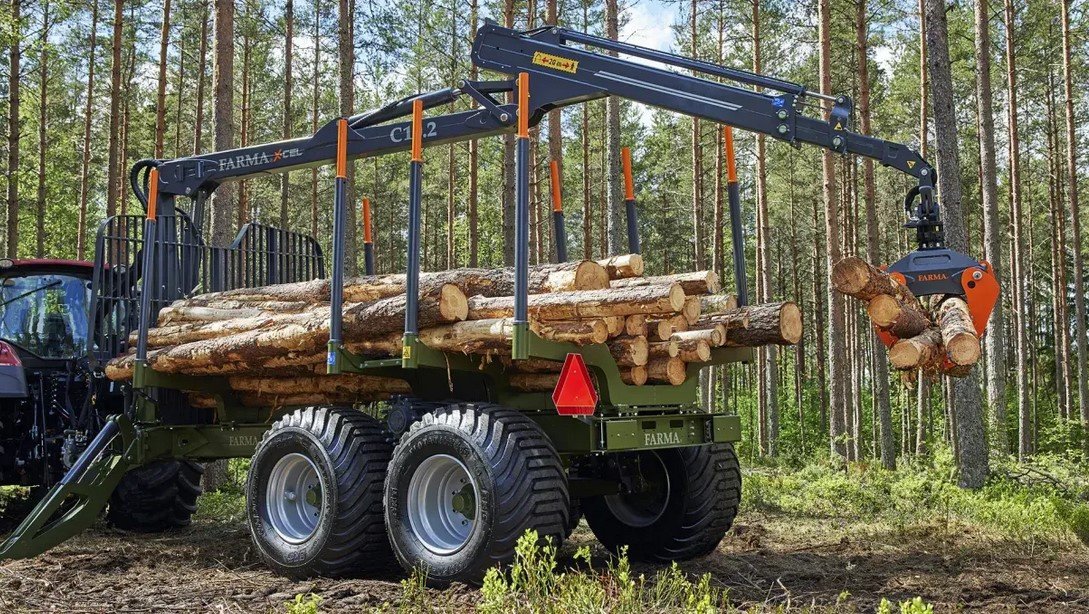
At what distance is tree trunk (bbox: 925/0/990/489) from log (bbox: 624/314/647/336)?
21.4ft

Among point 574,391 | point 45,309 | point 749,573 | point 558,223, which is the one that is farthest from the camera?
point 45,309

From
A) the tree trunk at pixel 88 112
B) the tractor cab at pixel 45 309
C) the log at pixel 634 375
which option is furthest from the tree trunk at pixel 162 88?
the log at pixel 634 375

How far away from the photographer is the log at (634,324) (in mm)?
6230

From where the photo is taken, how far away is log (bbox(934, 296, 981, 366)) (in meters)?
5.91

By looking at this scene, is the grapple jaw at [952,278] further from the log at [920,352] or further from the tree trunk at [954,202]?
the tree trunk at [954,202]

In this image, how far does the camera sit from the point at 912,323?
6137mm

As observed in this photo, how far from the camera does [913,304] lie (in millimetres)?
6258

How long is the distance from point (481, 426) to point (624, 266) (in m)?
1.39

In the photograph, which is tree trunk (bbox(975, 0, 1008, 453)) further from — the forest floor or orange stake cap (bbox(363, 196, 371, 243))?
orange stake cap (bbox(363, 196, 371, 243))

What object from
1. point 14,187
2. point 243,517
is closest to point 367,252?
point 243,517

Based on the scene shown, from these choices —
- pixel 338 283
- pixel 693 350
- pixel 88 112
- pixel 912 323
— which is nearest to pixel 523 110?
pixel 338 283

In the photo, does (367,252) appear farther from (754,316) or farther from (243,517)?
(754,316)

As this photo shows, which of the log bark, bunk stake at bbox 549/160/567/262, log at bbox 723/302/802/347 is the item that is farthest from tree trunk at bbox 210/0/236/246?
log at bbox 723/302/802/347

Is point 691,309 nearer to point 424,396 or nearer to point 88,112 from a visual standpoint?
point 424,396
